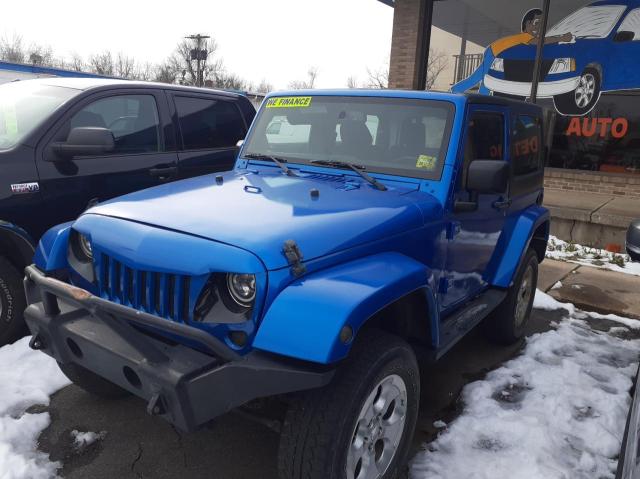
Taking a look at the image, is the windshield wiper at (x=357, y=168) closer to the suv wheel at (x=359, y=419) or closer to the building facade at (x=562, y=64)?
the suv wheel at (x=359, y=419)

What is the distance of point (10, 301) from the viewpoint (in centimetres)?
357

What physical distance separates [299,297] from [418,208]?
103 cm

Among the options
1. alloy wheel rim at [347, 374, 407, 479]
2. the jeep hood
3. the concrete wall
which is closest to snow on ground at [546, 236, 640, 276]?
the concrete wall

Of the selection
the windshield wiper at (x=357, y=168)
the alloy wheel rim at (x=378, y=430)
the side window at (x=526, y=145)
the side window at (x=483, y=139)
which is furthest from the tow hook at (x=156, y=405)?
the side window at (x=526, y=145)

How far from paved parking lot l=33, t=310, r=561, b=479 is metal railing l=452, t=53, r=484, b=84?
26.9 ft

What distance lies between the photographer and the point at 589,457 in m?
2.75

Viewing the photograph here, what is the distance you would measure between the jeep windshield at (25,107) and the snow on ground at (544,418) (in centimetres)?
344

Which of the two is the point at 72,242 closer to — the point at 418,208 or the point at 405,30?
the point at 418,208

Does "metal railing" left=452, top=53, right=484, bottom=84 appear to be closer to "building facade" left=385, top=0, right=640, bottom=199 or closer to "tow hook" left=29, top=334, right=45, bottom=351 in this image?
"building facade" left=385, top=0, right=640, bottom=199

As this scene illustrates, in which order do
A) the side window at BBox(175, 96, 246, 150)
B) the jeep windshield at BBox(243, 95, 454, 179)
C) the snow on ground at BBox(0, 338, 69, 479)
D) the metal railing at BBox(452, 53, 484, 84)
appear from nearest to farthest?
the snow on ground at BBox(0, 338, 69, 479) < the jeep windshield at BBox(243, 95, 454, 179) < the side window at BBox(175, 96, 246, 150) < the metal railing at BBox(452, 53, 484, 84)

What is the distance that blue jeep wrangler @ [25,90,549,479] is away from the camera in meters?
1.88

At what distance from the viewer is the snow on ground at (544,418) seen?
265 centimetres

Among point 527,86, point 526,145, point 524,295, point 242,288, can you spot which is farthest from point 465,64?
point 242,288

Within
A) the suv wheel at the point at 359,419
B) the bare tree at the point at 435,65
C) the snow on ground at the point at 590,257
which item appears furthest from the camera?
the bare tree at the point at 435,65
